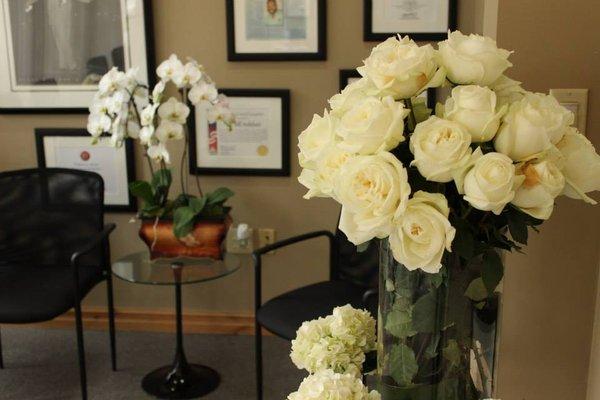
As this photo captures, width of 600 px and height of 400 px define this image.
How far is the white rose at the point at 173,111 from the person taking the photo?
7.81 feet

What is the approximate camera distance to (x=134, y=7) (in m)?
2.74

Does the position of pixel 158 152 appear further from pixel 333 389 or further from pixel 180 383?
pixel 333 389

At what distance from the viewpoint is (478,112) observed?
775mm

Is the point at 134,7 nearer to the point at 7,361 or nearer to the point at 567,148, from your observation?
the point at 7,361

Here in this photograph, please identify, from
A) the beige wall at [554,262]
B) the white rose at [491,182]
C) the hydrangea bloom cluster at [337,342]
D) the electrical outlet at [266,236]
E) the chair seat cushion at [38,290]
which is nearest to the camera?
the white rose at [491,182]

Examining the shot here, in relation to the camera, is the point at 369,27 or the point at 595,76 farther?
the point at 369,27

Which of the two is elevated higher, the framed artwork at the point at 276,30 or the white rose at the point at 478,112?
the framed artwork at the point at 276,30

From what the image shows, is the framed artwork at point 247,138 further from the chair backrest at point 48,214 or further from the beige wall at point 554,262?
the beige wall at point 554,262

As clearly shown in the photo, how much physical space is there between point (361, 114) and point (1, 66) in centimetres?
257

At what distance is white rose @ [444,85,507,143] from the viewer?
30.5 inches

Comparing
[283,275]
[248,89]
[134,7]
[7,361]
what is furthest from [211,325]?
[134,7]

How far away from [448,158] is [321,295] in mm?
1617

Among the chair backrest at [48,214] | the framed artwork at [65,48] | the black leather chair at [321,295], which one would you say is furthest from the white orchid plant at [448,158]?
the framed artwork at [65,48]

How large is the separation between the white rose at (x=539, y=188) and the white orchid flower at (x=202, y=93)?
1.75m
